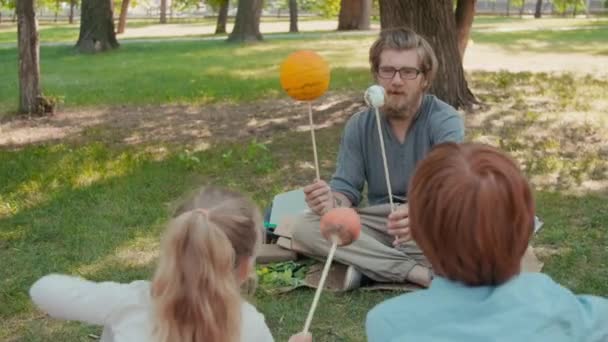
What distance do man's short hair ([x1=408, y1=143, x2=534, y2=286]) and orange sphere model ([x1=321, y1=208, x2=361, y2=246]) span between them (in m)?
0.87

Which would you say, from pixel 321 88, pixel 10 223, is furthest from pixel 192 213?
pixel 10 223

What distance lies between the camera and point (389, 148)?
411 centimetres

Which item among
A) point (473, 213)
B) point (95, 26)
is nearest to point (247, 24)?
point (95, 26)

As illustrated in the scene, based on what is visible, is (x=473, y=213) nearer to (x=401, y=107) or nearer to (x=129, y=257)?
(x=401, y=107)

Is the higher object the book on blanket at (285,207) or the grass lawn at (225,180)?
the book on blanket at (285,207)

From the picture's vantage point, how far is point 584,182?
5984 mm

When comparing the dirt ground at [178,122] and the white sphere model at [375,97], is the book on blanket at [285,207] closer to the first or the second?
the white sphere model at [375,97]

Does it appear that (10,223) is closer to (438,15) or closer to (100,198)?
(100,198)

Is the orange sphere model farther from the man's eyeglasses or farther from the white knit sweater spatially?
the man's eyeglasses

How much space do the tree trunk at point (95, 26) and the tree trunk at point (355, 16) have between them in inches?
443

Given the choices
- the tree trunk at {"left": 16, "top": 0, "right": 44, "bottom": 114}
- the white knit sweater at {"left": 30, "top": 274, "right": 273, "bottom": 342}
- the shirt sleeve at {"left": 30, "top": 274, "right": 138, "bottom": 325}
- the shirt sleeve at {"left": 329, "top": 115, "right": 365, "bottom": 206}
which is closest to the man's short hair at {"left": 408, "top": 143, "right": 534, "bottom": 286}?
Answer: the white knit sweater at {"left": 30, "top": 274, "right": 273, "bottom": 342}

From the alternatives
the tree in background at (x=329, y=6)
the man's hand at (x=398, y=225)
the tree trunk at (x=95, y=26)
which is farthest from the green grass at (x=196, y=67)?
the tree in background at (x=329, y=6)

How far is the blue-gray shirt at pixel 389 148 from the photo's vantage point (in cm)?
404

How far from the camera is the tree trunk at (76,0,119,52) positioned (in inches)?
754
